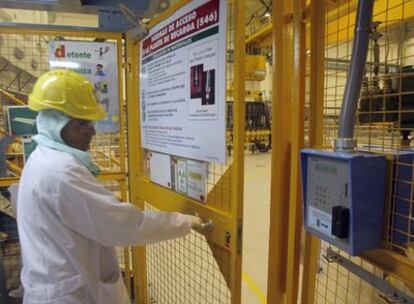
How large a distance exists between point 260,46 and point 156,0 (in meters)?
5.02

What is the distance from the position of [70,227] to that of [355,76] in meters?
1.23

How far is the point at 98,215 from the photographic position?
135 centimetres

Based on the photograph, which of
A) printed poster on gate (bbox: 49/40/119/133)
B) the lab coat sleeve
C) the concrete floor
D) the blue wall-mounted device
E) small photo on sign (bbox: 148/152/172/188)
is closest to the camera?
the blue wall-mounted device

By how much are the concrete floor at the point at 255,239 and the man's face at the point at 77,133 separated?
7.14 ft

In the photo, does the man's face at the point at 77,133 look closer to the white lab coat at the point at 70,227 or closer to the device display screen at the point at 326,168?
the white lab coat at the point at 70,227

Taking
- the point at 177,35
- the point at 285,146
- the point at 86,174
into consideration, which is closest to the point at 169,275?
Result: the point at 86,174

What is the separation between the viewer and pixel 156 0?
6.84 ft

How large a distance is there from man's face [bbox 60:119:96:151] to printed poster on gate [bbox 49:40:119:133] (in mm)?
938

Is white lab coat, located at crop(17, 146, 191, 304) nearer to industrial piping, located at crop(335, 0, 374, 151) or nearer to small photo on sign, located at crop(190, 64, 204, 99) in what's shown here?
small photo on sign, located at crop(190, 64, 204, 99)

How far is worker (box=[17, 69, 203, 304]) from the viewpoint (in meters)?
1.35

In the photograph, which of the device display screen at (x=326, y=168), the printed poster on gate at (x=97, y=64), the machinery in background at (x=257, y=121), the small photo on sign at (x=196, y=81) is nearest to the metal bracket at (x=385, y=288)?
the device display screen at (x=326, y=168)

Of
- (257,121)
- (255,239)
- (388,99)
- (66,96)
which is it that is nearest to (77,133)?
(66,96)

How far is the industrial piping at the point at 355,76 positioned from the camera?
3.32ft

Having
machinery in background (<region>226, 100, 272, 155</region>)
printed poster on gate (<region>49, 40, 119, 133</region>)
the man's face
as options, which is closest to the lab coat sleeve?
the man's face
